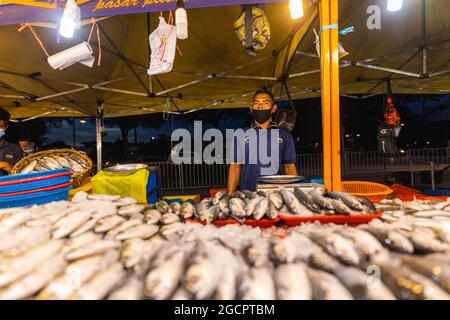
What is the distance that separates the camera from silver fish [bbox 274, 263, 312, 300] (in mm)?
927

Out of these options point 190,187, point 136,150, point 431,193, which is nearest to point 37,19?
point 431,193

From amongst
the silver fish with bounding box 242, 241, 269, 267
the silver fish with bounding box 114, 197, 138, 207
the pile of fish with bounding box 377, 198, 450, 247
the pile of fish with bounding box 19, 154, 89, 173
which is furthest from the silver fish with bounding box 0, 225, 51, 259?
the pile of fish with bounding box 19, 154, 89, 173

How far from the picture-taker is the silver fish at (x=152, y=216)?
4.68 feet

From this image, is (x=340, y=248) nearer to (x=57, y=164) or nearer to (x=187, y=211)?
(x=187, y=211)

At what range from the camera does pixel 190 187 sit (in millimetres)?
12164

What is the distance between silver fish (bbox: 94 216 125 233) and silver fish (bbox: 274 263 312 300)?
3.00 ft

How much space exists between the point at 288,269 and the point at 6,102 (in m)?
9.40

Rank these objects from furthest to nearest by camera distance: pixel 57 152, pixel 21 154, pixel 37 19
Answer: pixel 21 154, pixel 57 152, pixel 37 19

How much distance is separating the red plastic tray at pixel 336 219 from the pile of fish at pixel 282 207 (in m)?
0.04

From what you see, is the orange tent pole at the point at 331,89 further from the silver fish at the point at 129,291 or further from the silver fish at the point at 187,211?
the silver fish at the point at 129,291

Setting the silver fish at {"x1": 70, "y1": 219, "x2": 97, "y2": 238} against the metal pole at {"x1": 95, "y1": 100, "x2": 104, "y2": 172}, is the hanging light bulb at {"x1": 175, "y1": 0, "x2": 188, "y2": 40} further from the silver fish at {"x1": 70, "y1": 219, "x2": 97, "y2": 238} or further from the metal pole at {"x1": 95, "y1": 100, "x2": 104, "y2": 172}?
the metal pole at {"x1": 95, "y1": 100, "x2": 104, "y2": 172}

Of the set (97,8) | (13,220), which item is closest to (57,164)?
(97,8)

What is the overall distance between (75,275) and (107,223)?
0.37 meters
